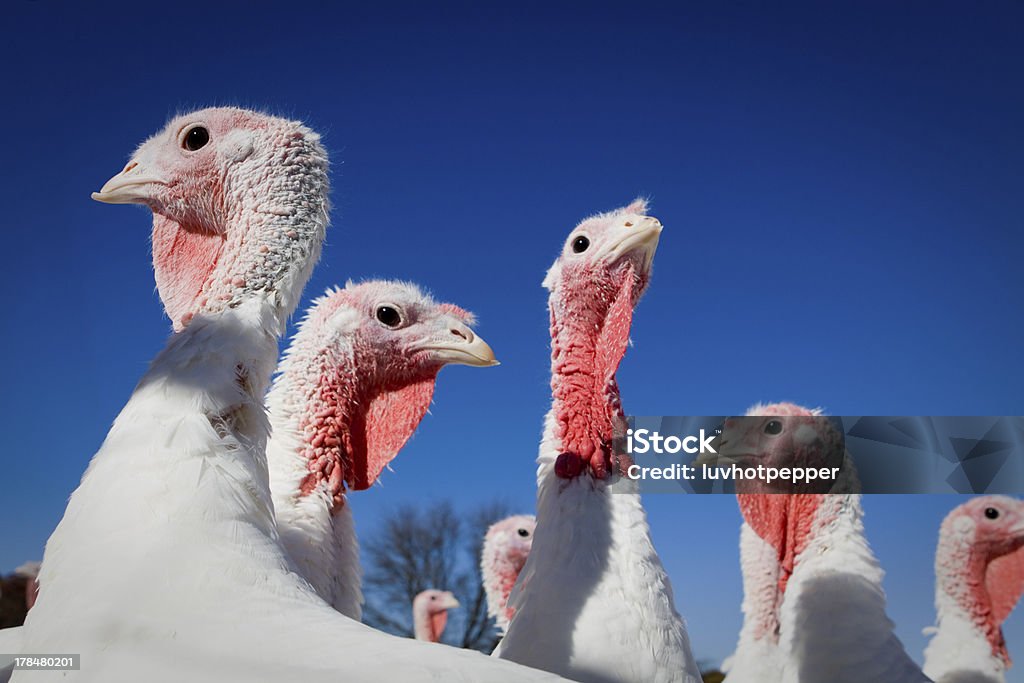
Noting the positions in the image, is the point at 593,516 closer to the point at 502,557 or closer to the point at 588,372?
the point at 588,372

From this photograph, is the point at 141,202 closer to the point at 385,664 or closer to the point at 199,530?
the point at 199,530

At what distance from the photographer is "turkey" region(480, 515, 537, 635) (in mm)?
5906

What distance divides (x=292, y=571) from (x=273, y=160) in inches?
44.9

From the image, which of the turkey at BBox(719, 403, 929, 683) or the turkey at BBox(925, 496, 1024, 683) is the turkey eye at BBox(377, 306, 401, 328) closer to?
the turkey at BBox(719, 403, 929, 683)

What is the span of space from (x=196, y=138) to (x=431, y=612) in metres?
7.21

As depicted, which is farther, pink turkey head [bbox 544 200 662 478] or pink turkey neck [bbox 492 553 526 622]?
pink turkey neck [bbox 492 553 526 622]

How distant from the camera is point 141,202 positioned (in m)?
2.11

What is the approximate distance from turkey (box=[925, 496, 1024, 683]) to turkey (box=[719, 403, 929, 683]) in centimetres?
142

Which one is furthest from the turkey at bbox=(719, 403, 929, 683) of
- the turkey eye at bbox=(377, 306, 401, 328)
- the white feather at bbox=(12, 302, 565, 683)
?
the white feather at bbox=(12, 302, 565, 683)

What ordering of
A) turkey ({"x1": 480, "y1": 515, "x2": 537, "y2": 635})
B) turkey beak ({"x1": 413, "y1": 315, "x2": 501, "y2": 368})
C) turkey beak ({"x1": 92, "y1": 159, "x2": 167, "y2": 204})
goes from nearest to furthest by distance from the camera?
turkey beak ({"x1": 92, "y1": 159, "x2": 167, "y2": 204}), turkey beak ({"x1": 413, "y1": 315, "x2": 501, "y2": 368}), turkey ({"x1": 480, "y1": 515, "x2": 537, "y2": 635})

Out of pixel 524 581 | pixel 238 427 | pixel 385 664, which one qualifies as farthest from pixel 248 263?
pixel 524 581

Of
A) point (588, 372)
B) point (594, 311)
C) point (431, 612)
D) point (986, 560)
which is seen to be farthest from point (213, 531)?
point (431, 612)

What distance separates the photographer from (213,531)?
144cm

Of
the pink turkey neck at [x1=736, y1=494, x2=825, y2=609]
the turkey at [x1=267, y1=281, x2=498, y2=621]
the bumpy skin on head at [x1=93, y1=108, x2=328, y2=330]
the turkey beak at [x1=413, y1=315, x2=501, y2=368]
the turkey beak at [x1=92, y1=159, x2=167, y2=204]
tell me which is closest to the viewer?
the bumpy skin on head at [x1=93, y1=108, x2=328, y2=330]
